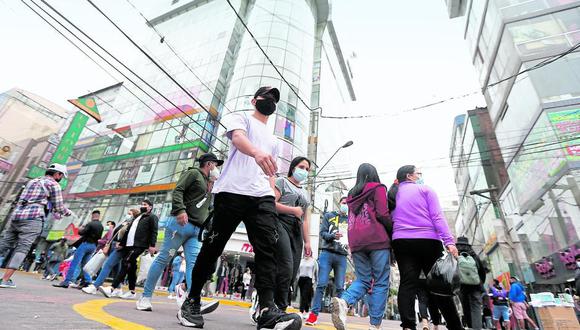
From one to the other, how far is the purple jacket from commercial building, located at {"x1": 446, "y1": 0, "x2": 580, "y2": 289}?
33.0ft

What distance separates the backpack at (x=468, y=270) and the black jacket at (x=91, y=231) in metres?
6.76

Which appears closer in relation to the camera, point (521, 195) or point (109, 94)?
point (521, 195)

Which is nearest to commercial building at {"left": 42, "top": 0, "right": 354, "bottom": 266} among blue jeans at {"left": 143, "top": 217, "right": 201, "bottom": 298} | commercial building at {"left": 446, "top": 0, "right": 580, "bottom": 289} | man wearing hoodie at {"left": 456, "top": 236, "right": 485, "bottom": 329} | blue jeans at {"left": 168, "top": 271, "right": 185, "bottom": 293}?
blue jeans at {"left": 168, "top": 271, "right": 185, "bottom": 293}

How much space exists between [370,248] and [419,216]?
604mm

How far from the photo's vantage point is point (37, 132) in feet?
125

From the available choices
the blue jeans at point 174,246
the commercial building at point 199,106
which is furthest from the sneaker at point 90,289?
the commercial building at point 199,106

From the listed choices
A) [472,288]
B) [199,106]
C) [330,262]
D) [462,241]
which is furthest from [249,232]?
[199,106]

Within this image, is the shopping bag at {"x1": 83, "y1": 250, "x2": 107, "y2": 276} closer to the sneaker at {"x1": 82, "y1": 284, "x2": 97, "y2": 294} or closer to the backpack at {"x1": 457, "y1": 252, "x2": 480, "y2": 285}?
the sneaker at {"x1": 82, "y1": 284, "x2": 97, "y2": 294}

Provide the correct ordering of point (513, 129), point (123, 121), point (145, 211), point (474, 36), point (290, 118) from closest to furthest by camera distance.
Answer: point (145, 211) → point (513, 129) → point (290, 118) → point (474, 36) → point (123, 121)

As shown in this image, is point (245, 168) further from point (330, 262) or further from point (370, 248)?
point (330, 262)

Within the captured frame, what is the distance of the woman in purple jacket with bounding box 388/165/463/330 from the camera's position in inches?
97.0

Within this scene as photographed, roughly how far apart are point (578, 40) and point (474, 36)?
10.3 metres

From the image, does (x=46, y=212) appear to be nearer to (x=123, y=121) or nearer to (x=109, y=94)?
(x=123, y=121)

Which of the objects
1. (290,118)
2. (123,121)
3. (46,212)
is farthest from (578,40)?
(123,121)
